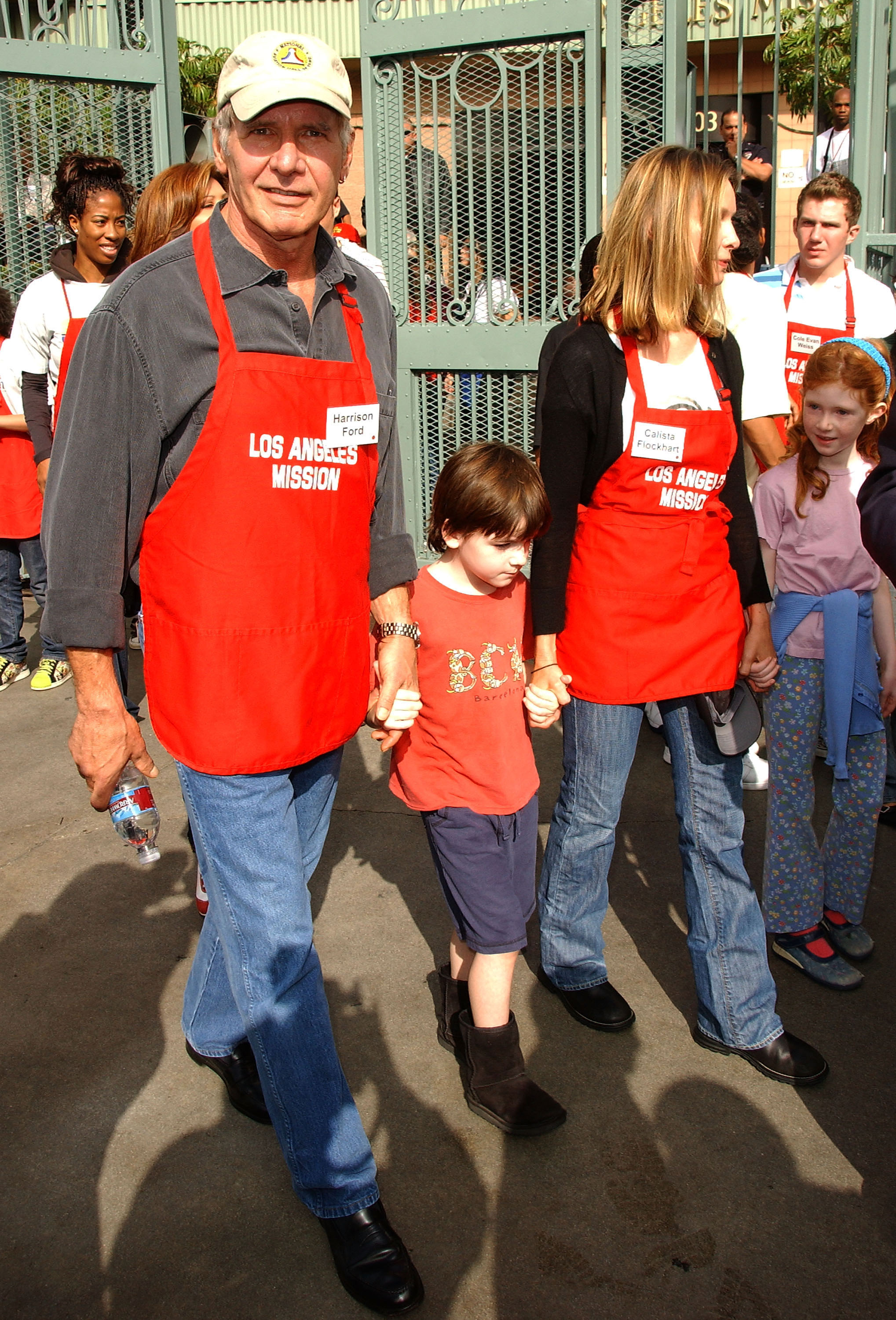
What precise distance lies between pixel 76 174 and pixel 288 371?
9.93ft

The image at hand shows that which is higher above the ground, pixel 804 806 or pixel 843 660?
pixel 843 660

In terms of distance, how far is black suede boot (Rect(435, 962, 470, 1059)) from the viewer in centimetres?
276

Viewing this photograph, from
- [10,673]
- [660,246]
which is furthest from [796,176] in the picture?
[10,673]

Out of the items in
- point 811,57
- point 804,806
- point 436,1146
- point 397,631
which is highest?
point 811,57

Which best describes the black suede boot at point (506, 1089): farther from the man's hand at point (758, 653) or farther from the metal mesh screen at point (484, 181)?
the metal mesh screen at point (484, 181)

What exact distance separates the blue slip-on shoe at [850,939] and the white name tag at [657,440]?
151cm

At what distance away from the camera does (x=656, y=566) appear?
2576 mm

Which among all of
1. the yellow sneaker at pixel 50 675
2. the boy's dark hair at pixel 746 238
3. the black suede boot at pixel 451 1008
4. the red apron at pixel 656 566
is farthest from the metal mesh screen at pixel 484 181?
the black suede boot at pixel 451 1008

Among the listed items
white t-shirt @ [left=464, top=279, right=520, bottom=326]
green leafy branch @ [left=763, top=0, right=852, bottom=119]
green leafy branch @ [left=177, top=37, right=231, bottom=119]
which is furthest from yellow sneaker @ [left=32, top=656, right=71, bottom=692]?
green leafy branch @ [left=177, top=37, right=231, bottom=119]

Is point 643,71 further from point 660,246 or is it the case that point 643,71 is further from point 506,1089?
point 506,1089

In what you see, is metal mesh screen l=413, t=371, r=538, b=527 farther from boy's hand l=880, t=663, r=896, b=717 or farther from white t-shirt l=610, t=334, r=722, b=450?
white t-shirt l=610, t=334, r=722, b=450

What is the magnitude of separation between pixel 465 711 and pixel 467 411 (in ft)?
13.0

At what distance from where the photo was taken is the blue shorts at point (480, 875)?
2.51 meters

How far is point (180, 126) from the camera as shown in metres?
6.34
